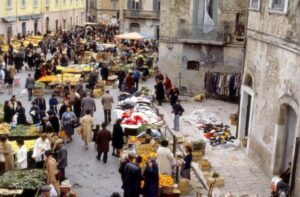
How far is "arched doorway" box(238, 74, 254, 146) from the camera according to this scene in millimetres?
17297

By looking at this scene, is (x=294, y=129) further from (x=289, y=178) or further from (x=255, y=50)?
(x=255, y=50)

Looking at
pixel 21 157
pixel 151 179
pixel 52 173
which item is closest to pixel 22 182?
pixel 52 173

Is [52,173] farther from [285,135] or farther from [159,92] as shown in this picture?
[159,92]

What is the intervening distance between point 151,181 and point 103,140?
3.58m

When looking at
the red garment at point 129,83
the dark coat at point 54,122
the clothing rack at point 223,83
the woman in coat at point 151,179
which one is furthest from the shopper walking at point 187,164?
the red garment at point 129,83

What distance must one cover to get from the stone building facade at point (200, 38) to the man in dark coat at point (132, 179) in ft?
47.9

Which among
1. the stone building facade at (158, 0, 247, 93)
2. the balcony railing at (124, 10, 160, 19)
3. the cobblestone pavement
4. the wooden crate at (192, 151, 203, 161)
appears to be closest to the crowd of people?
the cobblestone pavement

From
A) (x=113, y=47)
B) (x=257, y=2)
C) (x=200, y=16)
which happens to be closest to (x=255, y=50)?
(x=257, y=2)

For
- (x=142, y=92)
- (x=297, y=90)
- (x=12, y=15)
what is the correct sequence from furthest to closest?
(x=12, y=15), (x=142, y=92), (x=297, y=90)

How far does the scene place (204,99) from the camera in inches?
1030

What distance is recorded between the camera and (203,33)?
25.8m

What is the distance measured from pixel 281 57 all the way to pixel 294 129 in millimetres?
2105

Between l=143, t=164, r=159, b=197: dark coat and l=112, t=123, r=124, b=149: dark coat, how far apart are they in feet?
12.3

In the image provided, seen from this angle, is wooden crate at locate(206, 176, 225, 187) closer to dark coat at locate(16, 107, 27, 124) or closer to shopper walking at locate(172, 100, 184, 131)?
shopper walking at locate(172, 100, 184, 131)
